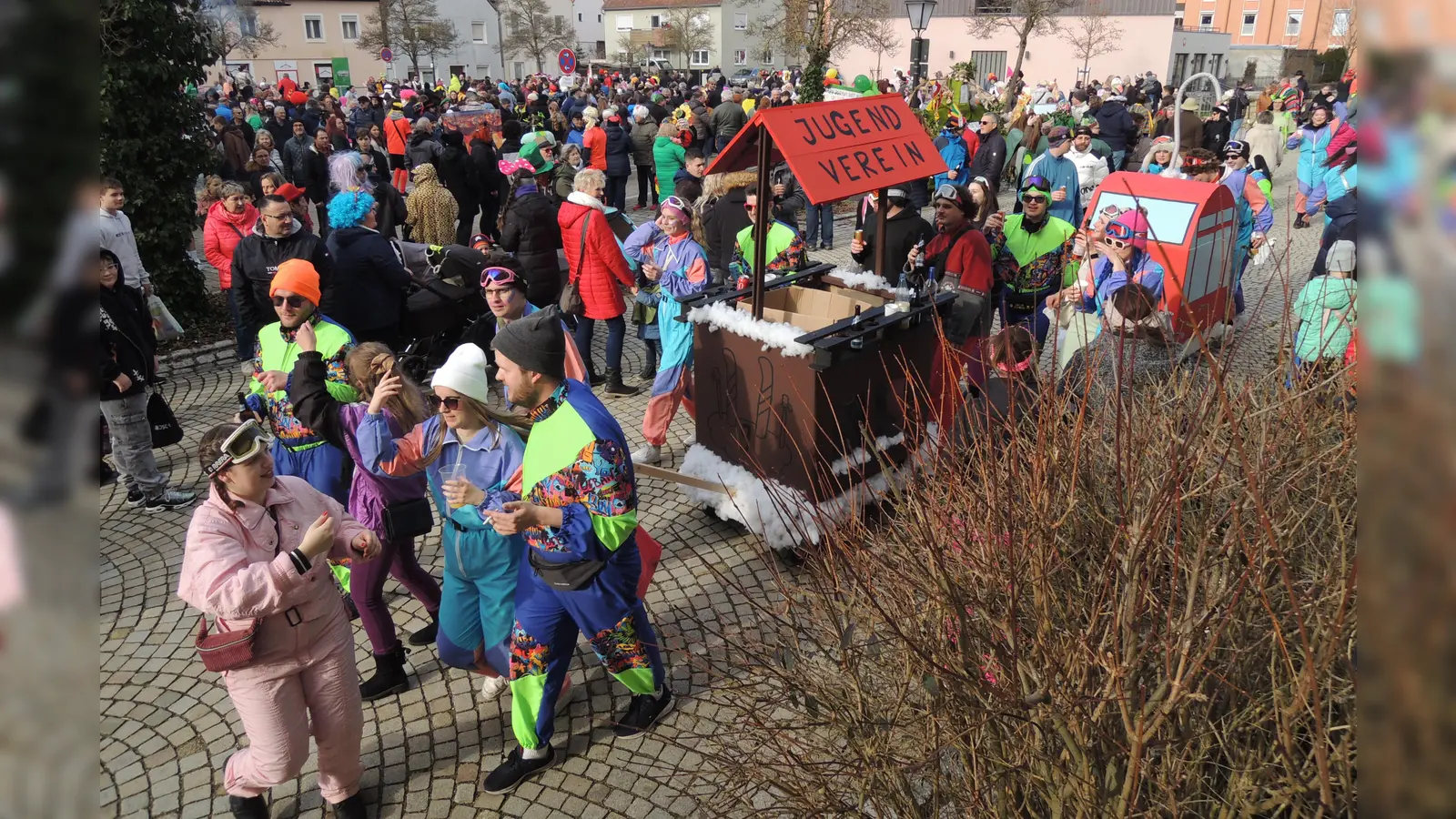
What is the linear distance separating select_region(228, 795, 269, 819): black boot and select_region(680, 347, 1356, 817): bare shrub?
1760 mm

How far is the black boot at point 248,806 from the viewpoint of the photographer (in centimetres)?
345

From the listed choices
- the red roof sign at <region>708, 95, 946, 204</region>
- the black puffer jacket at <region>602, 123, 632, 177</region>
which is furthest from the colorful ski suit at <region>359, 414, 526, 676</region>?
the black puffer jacket at <region>602, 123, 632, 177</region>

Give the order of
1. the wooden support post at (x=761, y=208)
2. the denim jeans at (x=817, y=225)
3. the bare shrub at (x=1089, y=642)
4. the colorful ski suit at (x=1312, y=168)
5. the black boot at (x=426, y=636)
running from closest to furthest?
the bare shrub at (x=1089, y=642) → the black boot at (x=426, y=636) → the wooden support post at (x=761, y=208) → the colorful ski suit at (x=1312, y=168) → the denim jeans at (x=817, y=225)

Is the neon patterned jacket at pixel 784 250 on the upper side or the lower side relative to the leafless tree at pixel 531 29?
lower

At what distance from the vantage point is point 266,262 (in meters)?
6.65

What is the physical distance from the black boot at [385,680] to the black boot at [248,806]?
0.81 m

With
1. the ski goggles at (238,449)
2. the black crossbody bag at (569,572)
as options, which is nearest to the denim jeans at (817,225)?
the black crossbody bag at (569,572)

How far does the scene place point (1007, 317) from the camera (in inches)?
277

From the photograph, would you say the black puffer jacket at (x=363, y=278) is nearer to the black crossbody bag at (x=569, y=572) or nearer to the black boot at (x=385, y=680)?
the black boot at (x=385, y=680)

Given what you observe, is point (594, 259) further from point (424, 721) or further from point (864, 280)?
point (424, 721)

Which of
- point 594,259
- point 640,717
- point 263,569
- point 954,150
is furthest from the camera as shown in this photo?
point 954,150

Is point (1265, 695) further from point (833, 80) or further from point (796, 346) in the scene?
point (833, 80)

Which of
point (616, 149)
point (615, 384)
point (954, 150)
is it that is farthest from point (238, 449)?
point (616, 149)

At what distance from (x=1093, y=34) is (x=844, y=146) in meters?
45.7
